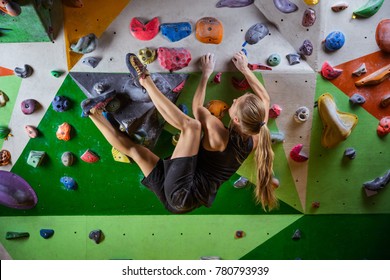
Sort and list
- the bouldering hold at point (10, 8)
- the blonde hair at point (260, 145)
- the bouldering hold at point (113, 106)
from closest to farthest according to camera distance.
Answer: the bouldering hold at point (10, 8), the blonde hair at point (260, 145), the bouldering hold at point (113, 106)

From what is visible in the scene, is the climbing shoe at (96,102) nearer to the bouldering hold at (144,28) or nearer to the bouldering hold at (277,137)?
the bouldering hold at (144,28)

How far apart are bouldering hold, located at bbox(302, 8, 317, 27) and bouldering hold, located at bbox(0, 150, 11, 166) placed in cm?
220

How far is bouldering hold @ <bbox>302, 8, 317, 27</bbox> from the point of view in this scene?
266cm

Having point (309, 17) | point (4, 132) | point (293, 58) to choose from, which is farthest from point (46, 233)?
point (309, 17)

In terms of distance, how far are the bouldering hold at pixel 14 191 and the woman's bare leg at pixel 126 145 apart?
0.76 meters

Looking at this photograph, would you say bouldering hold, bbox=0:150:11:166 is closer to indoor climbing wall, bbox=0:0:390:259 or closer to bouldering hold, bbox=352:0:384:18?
indoor climbing wall, bbox=0:0:390:259

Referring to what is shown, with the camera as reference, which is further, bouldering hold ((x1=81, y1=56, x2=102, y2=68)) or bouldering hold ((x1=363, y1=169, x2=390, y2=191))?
bouldering hold ((x1=363, y1=169, x2=390, y2=191))

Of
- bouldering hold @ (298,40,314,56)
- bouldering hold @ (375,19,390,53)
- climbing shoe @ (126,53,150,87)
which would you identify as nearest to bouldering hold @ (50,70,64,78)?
climbing shoe @ (126,53,150,87)

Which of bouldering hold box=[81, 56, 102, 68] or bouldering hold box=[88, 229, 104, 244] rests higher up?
bouldering hold box=[81, 56, 102, 68]

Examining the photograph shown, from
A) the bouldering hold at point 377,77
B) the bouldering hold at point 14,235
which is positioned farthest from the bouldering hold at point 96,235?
the bouldering hold at point 377,77

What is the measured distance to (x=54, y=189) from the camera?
2959mm

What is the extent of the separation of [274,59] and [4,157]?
1.97 meters

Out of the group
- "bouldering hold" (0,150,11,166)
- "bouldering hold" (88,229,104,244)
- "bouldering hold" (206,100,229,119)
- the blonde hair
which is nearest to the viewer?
the blonde hair

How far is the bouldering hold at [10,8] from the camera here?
221 centimetres
